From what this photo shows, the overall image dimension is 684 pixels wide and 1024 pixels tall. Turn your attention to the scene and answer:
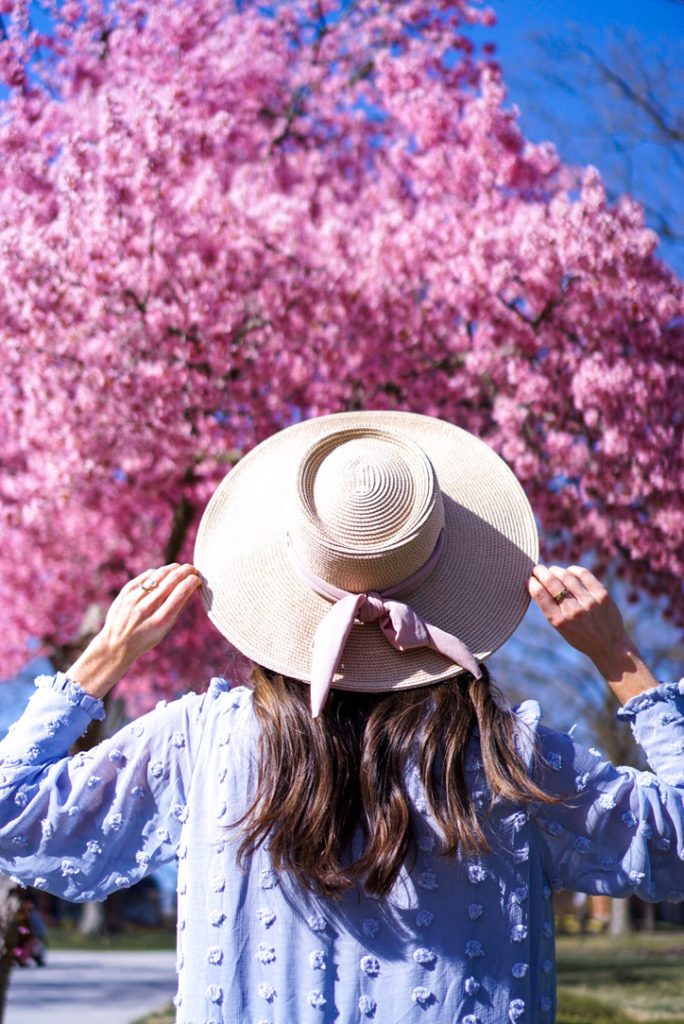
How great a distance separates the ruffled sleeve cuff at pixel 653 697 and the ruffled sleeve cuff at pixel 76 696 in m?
0.80

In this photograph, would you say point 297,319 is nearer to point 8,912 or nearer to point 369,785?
point 8,912

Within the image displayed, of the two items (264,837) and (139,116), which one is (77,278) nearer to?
(139,116)

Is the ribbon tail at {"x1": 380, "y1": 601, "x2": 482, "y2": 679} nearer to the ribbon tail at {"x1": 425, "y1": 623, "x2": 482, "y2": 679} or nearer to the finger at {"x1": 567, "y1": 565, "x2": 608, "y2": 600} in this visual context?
the ribbon tail at {"x1": 425, "y1": 623, "x2": 482, "y2": 679}

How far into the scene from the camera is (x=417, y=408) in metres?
5.43

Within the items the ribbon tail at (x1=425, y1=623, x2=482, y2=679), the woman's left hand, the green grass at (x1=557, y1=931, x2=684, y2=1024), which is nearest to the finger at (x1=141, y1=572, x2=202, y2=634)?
the woman's left hand

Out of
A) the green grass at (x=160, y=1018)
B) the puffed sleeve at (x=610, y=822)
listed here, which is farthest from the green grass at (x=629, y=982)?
the puffed sleeve at (x=610, y=822)

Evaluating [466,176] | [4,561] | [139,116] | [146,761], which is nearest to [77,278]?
[139,116]

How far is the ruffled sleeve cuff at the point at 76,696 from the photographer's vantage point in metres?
1.48

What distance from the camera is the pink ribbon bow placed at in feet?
4.46

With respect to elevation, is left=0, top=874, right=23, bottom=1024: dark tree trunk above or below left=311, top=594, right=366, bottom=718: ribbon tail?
below

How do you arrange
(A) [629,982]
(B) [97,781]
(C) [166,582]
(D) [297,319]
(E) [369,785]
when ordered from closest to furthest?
(E) [369,785] < (B) [97,781] < (C) [166,582] < (D) [297,319] < (A) [629,982]

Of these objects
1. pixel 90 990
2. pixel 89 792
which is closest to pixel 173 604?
pixel 89 792

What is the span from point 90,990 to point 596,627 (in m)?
8.86

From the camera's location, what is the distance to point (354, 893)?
4.47 ft
